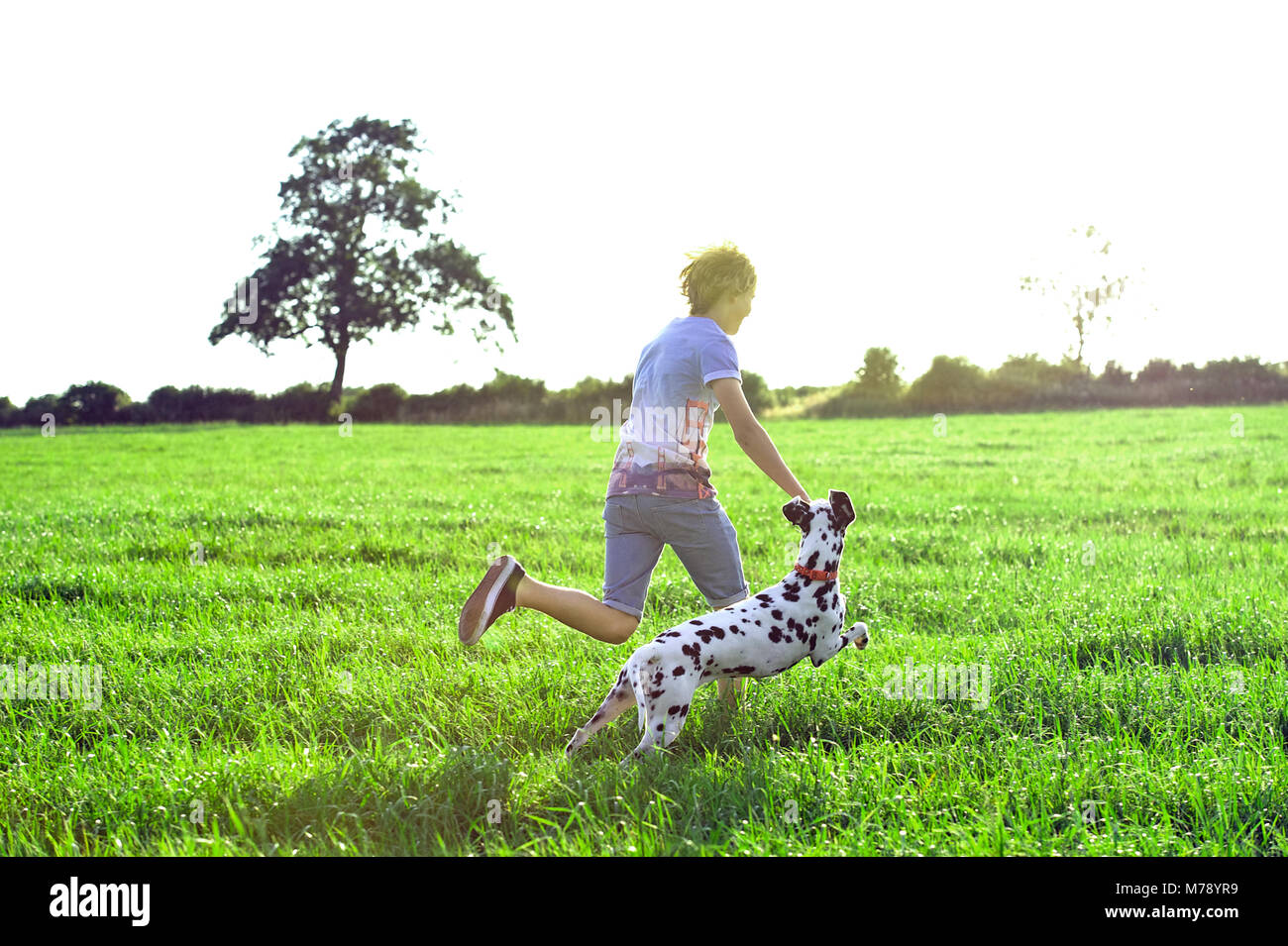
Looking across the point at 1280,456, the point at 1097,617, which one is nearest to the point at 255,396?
the point at 1280,456

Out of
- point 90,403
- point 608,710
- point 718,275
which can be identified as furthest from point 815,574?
point 90,403

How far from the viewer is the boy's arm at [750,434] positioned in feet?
12.5

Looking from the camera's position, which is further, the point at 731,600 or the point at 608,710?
the point at 731,600

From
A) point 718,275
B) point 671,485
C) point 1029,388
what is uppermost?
point 1029,388

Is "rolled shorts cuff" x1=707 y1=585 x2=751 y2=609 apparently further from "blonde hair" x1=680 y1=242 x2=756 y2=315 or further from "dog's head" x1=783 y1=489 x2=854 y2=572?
"blonde hair" x1=680 y1=242 x2=756 y2=315

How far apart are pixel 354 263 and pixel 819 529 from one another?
46356 millimetres

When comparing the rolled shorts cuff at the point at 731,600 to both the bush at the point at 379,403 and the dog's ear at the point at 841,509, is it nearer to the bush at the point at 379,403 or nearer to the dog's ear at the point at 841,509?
the dog's ear at the point at 841,509

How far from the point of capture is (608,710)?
143 inches

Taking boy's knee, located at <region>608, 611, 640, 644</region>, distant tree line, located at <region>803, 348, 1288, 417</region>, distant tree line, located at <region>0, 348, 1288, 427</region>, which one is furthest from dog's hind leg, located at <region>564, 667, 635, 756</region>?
distant tree line, located at <region>803, 348, 1288, 417</region>

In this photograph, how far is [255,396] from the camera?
4369 cm

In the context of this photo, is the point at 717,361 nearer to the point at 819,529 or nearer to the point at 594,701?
the point at 819,529
